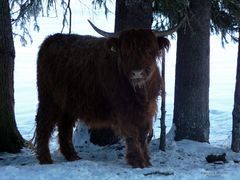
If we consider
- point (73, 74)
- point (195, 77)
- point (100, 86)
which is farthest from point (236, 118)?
point (73, 74)

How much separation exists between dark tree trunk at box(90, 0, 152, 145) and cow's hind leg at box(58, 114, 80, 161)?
0.84 metres

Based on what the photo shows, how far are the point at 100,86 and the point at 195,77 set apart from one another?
312 centimetres

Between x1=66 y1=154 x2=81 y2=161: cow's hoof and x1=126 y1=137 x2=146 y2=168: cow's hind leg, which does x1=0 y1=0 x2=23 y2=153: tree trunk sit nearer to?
x1=66 y1=154 x2=81 y2=161: cow's hoof

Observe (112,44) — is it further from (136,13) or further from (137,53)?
(136,13)

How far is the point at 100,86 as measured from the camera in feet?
24.3

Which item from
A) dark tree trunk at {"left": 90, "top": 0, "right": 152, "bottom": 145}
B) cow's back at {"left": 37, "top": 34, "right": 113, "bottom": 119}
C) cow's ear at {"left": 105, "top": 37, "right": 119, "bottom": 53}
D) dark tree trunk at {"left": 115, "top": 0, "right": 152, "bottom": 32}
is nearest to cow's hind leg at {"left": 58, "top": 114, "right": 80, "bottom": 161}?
cow's back at {"left": 37, "top": 34, "right": 113, "bottom": 119}

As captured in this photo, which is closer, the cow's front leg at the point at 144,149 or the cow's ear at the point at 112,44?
the cow's ear at the point at 112,44

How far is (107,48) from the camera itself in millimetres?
7141

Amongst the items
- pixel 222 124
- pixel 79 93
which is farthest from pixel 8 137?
pixel 222 124

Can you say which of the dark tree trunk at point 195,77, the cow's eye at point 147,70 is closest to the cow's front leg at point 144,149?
the cow's eye at point 147,70

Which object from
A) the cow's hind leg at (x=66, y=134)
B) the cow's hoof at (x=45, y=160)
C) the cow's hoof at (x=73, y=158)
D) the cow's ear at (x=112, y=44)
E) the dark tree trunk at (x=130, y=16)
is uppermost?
the dark tree trunk at (x=130, y=16)

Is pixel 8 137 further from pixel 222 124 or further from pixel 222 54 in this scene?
pixel 222 54

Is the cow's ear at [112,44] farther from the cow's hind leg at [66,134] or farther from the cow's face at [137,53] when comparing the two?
the cow's hind leg at [66,134]

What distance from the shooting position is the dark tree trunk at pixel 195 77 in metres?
9.86
